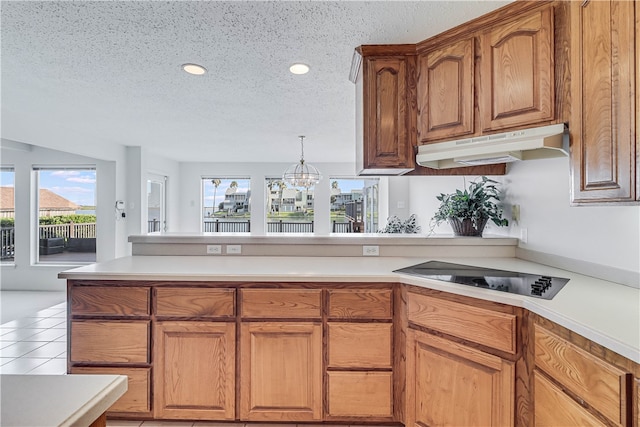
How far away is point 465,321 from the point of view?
1527mm

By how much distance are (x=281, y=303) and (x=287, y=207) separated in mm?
5852

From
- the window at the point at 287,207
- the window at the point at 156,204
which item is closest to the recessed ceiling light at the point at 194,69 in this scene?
the window at the point at 156,204

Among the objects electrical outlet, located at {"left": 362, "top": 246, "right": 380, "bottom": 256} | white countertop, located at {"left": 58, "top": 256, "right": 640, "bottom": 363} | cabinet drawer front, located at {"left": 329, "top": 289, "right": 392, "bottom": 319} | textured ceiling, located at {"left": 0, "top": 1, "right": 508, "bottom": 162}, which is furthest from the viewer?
electrical outlet, located at {"left": 362, "top": 246, "right": 380, "bottom": 256}

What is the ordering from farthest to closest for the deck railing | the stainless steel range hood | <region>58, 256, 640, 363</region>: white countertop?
the deck railing → the stainless steel range hood → <region>58, 256, 640, 363</region>: white countertop

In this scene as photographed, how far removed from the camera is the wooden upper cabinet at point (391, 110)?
2062 millimetres

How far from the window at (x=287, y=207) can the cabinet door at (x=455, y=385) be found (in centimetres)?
587

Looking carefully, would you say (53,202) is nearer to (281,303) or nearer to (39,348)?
(39,348)

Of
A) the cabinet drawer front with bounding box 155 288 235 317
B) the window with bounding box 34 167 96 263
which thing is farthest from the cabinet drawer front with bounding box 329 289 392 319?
the window with bounding box 34 167 96 263

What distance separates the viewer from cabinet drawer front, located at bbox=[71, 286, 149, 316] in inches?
72.7

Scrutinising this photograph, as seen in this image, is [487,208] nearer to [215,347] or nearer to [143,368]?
[215,347]

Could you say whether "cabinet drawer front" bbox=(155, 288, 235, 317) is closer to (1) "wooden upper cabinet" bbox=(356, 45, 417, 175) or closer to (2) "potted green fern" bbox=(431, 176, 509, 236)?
(1) "wooden upper cabinet" bbox=(356, 45, 417, 175)

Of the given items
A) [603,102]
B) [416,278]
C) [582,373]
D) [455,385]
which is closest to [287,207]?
[416,278]

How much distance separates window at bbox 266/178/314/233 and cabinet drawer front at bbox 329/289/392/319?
5.69m

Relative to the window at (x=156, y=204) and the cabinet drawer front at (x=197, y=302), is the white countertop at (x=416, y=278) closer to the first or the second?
the cabinet drawer front at (x=197, y=302)
